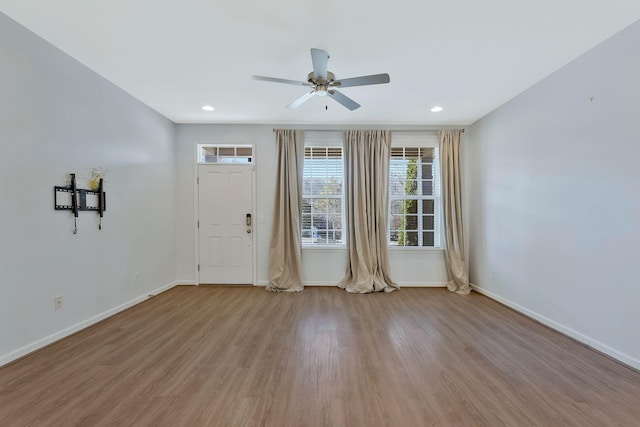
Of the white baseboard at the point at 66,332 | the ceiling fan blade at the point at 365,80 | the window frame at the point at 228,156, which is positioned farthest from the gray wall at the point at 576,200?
the white baseboard at the point at 66,332

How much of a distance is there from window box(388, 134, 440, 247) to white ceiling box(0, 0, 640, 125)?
1.29 meters

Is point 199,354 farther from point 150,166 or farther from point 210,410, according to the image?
point 150,166

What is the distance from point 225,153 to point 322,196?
6.00 feet

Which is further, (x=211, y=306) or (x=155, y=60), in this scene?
(x=211, y=306)

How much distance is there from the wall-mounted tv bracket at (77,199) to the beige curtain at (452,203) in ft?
15.3

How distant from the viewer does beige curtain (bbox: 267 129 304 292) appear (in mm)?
4348

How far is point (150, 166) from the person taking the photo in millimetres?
3881

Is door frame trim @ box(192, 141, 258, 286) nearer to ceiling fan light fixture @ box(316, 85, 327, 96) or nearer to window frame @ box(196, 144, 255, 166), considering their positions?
window frame @ box(196, 144, 255, 166)

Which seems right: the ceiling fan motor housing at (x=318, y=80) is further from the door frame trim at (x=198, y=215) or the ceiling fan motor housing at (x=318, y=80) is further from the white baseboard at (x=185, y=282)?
the white baseboard at (x=185, y=282)

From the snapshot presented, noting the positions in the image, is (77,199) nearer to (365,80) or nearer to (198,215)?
(198,215)

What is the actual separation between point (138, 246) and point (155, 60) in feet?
7.66

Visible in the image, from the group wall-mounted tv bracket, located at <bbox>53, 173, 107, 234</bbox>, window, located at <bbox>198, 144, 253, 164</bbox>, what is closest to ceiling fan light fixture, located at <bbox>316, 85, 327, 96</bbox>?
window, located at <bbox>198, 144, 253, 164</bbox>

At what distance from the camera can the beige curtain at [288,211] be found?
435 cm

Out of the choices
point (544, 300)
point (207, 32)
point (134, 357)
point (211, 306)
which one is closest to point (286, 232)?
point (211, 306)
